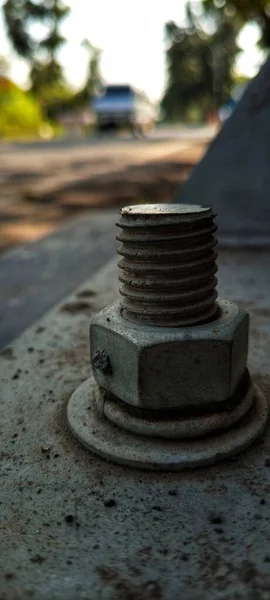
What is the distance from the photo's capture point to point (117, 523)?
3.43 ft

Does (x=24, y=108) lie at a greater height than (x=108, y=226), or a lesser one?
greater

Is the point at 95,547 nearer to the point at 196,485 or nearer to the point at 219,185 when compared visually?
the point at 196,485

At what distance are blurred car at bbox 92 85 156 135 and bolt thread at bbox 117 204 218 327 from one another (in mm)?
21546

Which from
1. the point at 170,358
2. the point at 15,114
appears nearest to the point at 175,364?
the point at 170,358

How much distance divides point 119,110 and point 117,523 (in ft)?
74.9

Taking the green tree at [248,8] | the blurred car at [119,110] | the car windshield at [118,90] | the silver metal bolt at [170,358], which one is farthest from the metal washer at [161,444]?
the car windshield at [118,90]

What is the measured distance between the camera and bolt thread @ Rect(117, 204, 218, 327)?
123 cm

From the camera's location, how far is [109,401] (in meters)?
1.36

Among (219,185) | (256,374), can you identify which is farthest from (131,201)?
(256,374)

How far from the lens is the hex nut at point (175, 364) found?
123cm

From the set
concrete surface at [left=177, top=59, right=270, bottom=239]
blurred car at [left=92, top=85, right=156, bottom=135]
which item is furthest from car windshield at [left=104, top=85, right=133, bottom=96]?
concrete surface at [left=177, top=59, right=270, bottom=239]

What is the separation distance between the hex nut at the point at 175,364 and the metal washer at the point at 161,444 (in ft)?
0.27

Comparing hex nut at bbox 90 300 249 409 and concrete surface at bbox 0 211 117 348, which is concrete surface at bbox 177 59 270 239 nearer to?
concrete surface at bbox 0 211 117 348

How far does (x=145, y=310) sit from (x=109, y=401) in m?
0.26
